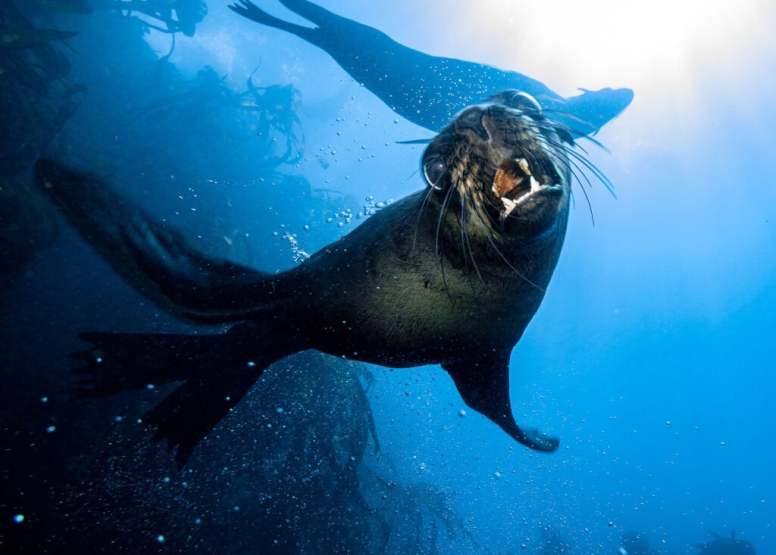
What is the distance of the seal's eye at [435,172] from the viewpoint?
4.67ft

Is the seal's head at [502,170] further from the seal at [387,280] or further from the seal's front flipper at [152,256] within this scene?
the seal's front flipper at [152,256]

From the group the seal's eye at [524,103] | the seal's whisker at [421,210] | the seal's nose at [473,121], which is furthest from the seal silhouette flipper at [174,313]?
the seal's eye at [524,103]

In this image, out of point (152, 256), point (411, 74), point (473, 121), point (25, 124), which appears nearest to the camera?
point (473, 121)

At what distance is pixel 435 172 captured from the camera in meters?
1.44

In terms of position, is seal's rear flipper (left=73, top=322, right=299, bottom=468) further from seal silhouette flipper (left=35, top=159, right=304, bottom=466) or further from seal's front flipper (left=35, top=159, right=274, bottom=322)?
seal's front flipper (left=35, top=159, right=274, bottom=322)

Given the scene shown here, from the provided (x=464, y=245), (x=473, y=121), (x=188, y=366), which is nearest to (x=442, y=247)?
(x=464, y=245)

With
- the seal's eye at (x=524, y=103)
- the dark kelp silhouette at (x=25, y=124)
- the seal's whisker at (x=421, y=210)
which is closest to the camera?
the seal's eye at (x=524, y=103)

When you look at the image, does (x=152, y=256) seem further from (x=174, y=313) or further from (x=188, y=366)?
(x=188, y=366)

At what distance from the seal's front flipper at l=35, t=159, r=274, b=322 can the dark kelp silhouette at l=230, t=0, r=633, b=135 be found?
5166 mm

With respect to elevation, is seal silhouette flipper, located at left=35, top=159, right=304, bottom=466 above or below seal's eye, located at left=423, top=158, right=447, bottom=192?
below

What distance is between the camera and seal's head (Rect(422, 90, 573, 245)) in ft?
4.17

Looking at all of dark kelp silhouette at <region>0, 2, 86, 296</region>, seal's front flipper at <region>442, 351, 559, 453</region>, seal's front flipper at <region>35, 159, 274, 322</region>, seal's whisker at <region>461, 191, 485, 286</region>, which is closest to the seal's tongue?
seal's whisker at <region>461, 191, 485, 286</region>

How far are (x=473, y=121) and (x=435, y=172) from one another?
0.74 ft

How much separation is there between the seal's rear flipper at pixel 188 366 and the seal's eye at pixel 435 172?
1467 mm
